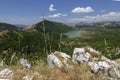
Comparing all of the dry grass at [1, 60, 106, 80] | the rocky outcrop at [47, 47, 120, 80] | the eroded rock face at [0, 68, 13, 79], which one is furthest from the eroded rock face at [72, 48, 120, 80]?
the eroded rock face at [0, 68, 13, 79]

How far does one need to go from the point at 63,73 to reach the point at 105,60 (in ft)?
21.2

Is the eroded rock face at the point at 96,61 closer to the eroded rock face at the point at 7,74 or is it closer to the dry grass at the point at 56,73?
the dry grass at the point at 56,73

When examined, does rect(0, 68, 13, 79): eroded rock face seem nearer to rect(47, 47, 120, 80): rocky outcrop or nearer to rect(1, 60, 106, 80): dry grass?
rect(1, 60, 106, 80): dry grass

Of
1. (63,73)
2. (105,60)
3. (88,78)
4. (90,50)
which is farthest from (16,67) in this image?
(90,50)

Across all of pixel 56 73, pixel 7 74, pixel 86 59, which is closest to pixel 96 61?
pixel 86 59

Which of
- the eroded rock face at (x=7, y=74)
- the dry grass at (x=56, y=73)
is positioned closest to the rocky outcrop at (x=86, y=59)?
the dry grass at (x=56, y=73)

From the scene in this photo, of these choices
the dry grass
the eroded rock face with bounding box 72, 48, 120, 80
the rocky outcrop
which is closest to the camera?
the dry grass

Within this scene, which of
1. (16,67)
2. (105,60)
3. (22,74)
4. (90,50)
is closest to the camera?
(22,74)

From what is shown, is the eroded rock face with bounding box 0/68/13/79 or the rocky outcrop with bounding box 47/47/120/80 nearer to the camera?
the eroded rock face with bounding box 0/68/13/79

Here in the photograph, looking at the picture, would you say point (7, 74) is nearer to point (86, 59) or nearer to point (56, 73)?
point (56, 73)

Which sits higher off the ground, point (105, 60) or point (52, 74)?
point (52, 74)

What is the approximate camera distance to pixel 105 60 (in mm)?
12719

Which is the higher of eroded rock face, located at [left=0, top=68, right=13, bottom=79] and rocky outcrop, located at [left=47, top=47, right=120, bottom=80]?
eroded rock face, located at [left=0, top=68, right=13, bottom=79]

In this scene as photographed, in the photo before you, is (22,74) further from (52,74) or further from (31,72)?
(52,74)
